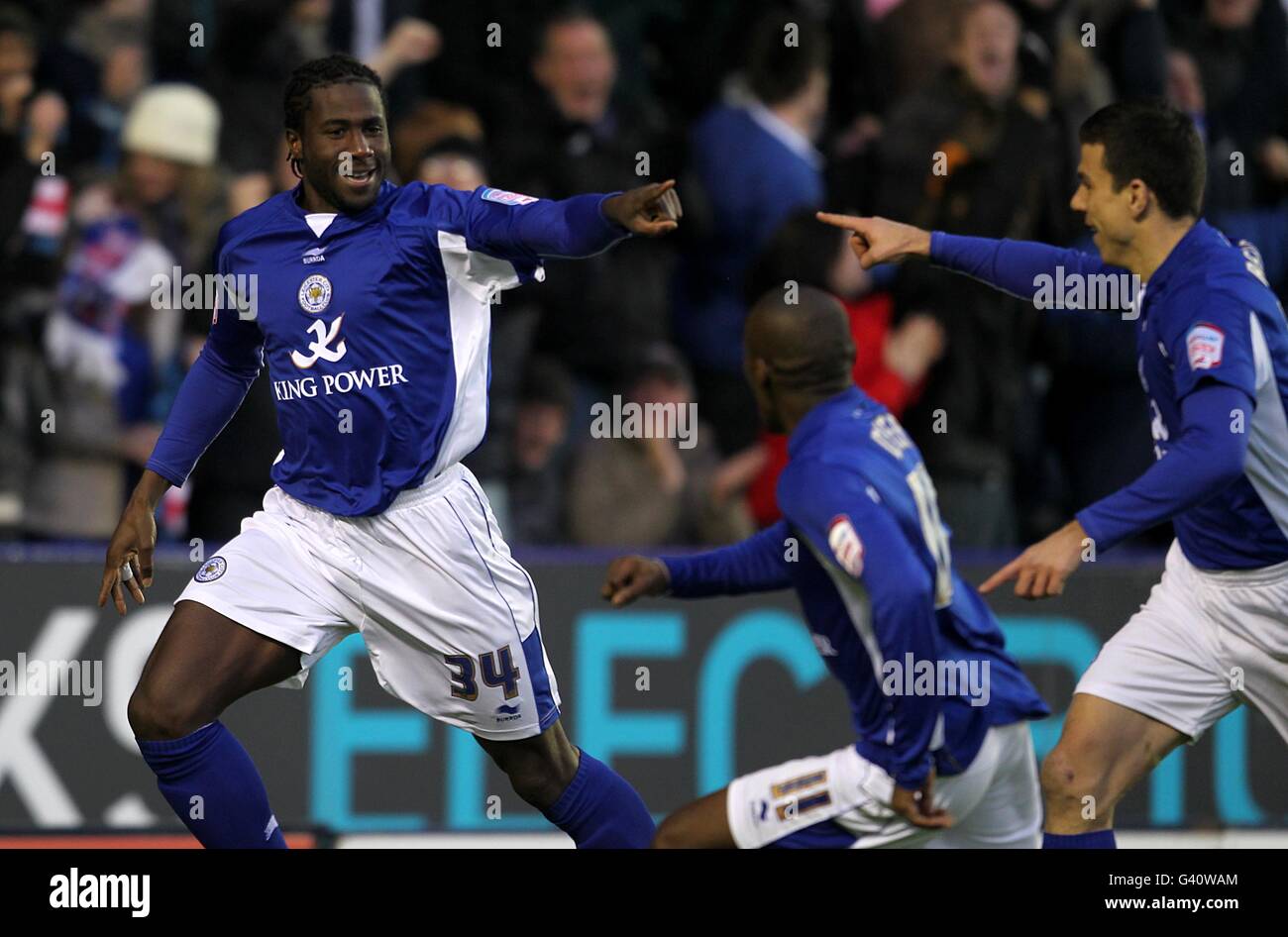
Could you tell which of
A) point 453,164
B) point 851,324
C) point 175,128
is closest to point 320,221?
point 453,164

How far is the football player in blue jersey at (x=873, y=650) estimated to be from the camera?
4879 mm

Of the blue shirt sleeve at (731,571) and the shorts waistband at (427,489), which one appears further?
the shorts waistband at (427,489)

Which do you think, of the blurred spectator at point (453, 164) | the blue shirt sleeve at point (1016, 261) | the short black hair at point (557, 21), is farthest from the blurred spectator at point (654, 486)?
the blue shirt sleeve at point (1016, 261)

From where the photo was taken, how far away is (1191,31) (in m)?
9.30

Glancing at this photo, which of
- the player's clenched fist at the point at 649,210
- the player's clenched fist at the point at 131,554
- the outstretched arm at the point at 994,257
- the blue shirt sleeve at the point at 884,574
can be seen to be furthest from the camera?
the outstretched arm at the point at 994,257

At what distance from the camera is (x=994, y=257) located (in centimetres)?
588

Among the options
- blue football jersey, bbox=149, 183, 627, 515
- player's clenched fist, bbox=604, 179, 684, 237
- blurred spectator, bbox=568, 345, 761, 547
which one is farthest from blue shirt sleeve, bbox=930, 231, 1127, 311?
blurred spectator, bbox=568, 345, 761, 547

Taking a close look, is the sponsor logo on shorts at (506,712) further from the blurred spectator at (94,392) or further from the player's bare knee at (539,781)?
the blurred spectator at (94,392)

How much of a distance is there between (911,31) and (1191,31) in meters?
1.28

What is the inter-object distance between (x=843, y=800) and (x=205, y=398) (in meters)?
2.13

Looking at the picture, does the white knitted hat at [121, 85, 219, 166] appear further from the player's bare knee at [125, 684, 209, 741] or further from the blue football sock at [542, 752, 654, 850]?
the blue football sock at [542, 752, 654, 850]

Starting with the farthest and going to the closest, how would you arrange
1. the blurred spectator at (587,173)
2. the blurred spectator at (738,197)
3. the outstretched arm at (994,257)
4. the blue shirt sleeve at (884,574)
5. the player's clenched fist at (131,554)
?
the blurred spectator at (738,197) → the blurred spectator at (587,173) → the outstretched arm at (994,257) → the player's clenched fist at (131,554) → the blue shirt sleeve at (884,574)

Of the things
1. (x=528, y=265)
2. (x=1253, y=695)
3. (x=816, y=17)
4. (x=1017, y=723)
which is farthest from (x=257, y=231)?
(x=816, y=17)

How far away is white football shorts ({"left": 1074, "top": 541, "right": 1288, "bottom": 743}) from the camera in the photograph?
18.0ft
